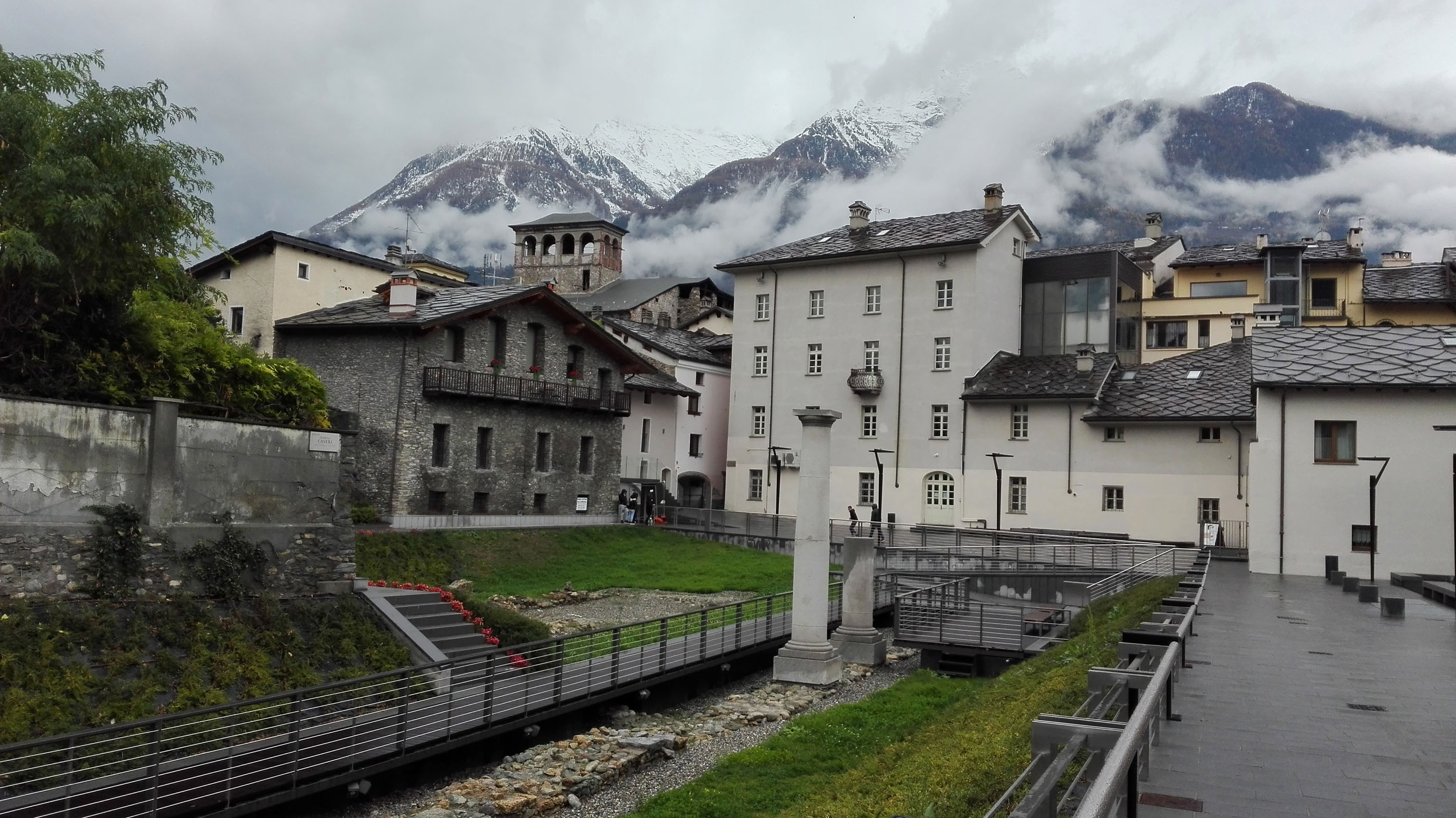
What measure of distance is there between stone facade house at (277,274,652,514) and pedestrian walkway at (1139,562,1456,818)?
25746 mm

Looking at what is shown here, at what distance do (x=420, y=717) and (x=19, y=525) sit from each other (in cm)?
646

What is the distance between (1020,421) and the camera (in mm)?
43281

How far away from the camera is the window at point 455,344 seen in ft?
120

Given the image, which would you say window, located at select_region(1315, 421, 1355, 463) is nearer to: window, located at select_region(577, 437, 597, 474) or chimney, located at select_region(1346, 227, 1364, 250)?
window, located at select_region(577, 437, 597, 474)

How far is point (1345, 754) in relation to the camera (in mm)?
7906

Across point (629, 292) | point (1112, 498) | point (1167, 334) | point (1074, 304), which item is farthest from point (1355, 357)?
point (629, 292)

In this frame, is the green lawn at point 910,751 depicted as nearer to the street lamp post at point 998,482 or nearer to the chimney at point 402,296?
the chimney at point 402,296

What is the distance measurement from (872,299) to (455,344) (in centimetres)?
1885

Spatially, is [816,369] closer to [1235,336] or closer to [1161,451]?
[1161,451]

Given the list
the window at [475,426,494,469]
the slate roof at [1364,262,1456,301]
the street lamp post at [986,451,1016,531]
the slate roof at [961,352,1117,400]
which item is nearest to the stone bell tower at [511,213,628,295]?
the slate roof at [961,352,1117,400]

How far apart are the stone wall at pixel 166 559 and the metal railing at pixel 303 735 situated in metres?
3.12

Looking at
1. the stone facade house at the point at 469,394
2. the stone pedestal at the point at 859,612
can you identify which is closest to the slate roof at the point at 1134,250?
the stone facade house at the point at 469,394

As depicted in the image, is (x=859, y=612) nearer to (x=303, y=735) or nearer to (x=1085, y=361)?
(x=303, y=735)

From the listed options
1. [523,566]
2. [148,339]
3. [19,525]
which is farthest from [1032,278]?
[19,525]
